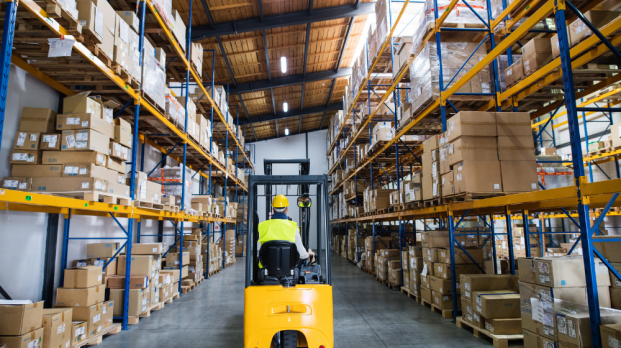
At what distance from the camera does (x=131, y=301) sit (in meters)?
5.57

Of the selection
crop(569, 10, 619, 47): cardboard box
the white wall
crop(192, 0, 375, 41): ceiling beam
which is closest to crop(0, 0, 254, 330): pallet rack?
crop(192, 0, 375, 41): ceiling beam

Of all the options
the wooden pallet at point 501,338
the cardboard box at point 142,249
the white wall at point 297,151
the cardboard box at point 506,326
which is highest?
the white wall at point 297,151

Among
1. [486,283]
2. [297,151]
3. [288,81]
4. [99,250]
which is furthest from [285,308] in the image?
[297,151]

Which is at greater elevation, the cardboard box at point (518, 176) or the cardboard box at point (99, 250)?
the cardboard box at point (518, 176)

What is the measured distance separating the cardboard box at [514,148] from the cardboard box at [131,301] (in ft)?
18.4

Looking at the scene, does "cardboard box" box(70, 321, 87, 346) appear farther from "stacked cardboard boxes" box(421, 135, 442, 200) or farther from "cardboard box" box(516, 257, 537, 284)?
"stacked cardboard boxes" box(421, 135, 442, 200)

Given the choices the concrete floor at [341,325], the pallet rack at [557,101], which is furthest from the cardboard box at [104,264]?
the pallet rack at [557,101]

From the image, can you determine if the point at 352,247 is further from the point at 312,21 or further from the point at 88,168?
the point at 88,168

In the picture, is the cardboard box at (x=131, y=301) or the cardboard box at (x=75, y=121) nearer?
the cardboard box at (x=75, y=121)

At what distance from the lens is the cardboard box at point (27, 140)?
4395 millimetres

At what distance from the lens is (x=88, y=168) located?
4.41 meters

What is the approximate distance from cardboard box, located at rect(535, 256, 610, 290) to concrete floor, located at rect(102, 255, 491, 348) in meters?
1.43

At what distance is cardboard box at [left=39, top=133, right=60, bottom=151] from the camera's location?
4.43m

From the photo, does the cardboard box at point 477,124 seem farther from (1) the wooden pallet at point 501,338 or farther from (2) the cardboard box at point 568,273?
(1) the wooden pallet at point 501,338
